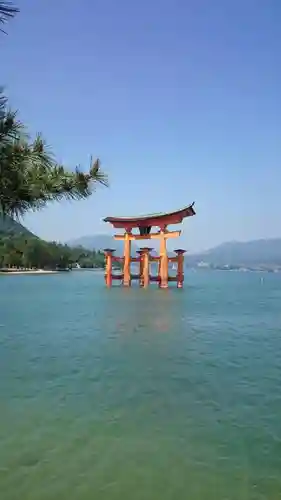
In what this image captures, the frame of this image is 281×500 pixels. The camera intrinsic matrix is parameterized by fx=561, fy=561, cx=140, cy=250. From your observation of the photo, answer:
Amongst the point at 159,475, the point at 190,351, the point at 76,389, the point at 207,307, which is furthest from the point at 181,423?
the point at 207,307

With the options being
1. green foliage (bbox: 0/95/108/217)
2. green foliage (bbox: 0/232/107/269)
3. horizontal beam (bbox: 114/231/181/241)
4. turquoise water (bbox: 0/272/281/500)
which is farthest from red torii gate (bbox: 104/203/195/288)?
green foliage (bbox: 0/95/108/217)

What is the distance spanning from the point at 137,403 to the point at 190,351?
12.4 feet

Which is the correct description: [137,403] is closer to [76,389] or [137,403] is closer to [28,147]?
[76,389]

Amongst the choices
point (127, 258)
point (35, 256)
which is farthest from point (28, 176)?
point (35, 256)

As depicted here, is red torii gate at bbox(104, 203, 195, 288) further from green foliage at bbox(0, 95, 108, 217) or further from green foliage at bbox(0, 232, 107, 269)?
green foliage at bbox(0, 95, 108, 217)

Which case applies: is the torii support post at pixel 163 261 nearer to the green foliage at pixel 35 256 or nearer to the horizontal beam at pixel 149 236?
the horizontal beam at pixel 149 236

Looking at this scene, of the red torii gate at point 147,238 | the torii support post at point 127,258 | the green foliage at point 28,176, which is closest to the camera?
the green foliage at point 28,176

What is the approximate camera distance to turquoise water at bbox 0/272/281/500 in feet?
11.9

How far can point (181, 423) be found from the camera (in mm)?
4824

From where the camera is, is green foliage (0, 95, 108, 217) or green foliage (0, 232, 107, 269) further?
green foliage (0, 232, 107, 269)

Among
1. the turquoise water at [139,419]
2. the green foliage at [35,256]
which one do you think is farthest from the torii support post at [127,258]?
the turquoise water at [139,419]

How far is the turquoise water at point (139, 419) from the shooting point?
11.9 feet

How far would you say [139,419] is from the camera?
490 centimetres

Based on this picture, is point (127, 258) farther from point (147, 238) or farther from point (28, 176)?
point (28, 176)
